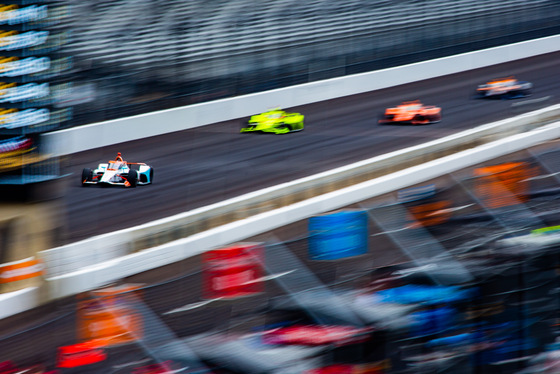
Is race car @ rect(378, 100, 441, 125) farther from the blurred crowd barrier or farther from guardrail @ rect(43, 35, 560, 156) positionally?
the blurred crowd barrier

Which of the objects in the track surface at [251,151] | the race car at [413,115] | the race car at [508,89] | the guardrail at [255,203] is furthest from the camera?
the race car at [508,89]

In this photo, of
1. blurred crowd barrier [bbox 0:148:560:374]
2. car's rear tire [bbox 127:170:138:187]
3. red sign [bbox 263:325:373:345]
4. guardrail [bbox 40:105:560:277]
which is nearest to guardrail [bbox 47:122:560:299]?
guardrail [bbox 40:105:560:277]

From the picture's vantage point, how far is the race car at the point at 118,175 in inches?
501

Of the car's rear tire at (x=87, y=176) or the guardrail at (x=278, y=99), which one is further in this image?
the guardrail at (x=278, y=99)

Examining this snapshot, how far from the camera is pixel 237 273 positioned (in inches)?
220

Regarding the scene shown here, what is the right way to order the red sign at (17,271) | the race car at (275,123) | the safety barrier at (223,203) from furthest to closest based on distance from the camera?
the race car at (275,123) → the safety barrier at (223,203) → the red sign at (17,271)

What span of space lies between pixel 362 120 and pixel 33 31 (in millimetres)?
10223

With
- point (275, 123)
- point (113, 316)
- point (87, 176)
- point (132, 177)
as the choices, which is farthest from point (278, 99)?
point (113, 316)

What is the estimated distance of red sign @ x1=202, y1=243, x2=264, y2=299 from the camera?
4.87 meters

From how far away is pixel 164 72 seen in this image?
17.6m

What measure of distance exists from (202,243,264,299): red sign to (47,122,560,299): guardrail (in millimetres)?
2879

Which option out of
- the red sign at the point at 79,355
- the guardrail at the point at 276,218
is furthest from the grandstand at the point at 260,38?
the red sign at the point at 79,355

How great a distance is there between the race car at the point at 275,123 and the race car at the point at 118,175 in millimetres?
3983

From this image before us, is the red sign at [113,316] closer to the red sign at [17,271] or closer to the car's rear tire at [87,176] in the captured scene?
the red sign at [17,271]
